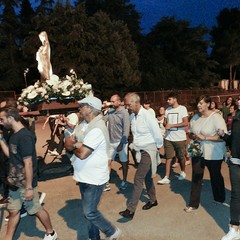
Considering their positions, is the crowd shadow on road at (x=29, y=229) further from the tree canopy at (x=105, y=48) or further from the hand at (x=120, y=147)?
the tree canopy at (x=105, y=48)

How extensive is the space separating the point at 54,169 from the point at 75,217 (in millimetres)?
3385

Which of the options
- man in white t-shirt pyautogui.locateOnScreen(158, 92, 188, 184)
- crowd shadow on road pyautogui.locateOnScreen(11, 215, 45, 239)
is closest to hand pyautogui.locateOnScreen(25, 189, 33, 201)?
crowd shadow on road pyautogui.locateOnScreen(11, 215, 45, 239)

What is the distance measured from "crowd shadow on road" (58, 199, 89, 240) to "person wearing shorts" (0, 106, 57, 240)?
746 millimetres

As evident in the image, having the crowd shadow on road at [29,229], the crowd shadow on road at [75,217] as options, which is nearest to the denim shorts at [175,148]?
the crowd shadow on road at [75,217]

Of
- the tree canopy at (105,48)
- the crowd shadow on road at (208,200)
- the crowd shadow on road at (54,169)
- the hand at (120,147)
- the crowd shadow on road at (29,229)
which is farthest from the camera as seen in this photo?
the tree canopy at (105,48)

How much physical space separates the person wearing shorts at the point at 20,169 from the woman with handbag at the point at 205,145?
239 centimetres

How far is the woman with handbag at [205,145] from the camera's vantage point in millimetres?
4891

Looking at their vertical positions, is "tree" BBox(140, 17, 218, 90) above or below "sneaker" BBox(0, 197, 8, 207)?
above

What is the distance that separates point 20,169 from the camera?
376 centimetres

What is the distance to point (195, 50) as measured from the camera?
40.7m

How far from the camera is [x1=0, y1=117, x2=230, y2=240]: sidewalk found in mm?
4383

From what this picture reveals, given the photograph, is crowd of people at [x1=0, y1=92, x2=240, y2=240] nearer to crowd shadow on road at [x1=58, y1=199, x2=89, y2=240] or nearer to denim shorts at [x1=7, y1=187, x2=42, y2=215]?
denim shorts at [x1=7, y1=187, x2=42, y2=215]

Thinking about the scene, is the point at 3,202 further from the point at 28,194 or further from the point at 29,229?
the point at 28,194

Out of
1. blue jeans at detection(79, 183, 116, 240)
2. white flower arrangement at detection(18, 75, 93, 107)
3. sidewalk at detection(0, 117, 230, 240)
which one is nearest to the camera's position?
blue jeans at detection(79, 183, 116, 240)
